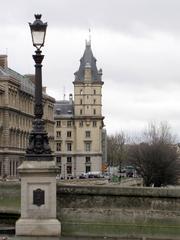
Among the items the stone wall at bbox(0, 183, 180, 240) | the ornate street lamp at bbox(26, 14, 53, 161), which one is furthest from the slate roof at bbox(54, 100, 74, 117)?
the ornate street lamp at bbox(26, 14, 53, 161)

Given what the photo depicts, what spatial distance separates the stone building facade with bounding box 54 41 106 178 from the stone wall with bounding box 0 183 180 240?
153 metres

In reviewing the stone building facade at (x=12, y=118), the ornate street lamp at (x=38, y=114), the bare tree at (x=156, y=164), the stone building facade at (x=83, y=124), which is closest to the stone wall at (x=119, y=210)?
the ornate street lamp at (x=38, y=114)

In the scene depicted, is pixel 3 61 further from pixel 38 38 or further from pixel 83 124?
pixel 38 38

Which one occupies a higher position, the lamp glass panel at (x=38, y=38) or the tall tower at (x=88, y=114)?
the tall tower at (x=88, y=114)

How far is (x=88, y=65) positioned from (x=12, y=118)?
58.5m

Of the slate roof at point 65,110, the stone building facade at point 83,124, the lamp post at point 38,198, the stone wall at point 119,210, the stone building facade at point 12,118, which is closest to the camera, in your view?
the lamp post at point 38,198

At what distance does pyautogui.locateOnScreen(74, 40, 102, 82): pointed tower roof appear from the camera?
588 ft

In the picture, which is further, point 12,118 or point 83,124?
point 83,124

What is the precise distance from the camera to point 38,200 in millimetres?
23547

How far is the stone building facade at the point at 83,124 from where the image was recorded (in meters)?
Answer: 181

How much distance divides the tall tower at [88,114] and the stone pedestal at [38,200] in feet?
509

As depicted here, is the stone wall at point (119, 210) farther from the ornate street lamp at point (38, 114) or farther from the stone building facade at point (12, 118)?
the stone building facade at point (12, 118)

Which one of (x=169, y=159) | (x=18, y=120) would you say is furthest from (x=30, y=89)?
(x=169, y=159)

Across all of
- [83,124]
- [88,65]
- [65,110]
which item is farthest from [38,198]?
[65,110]
